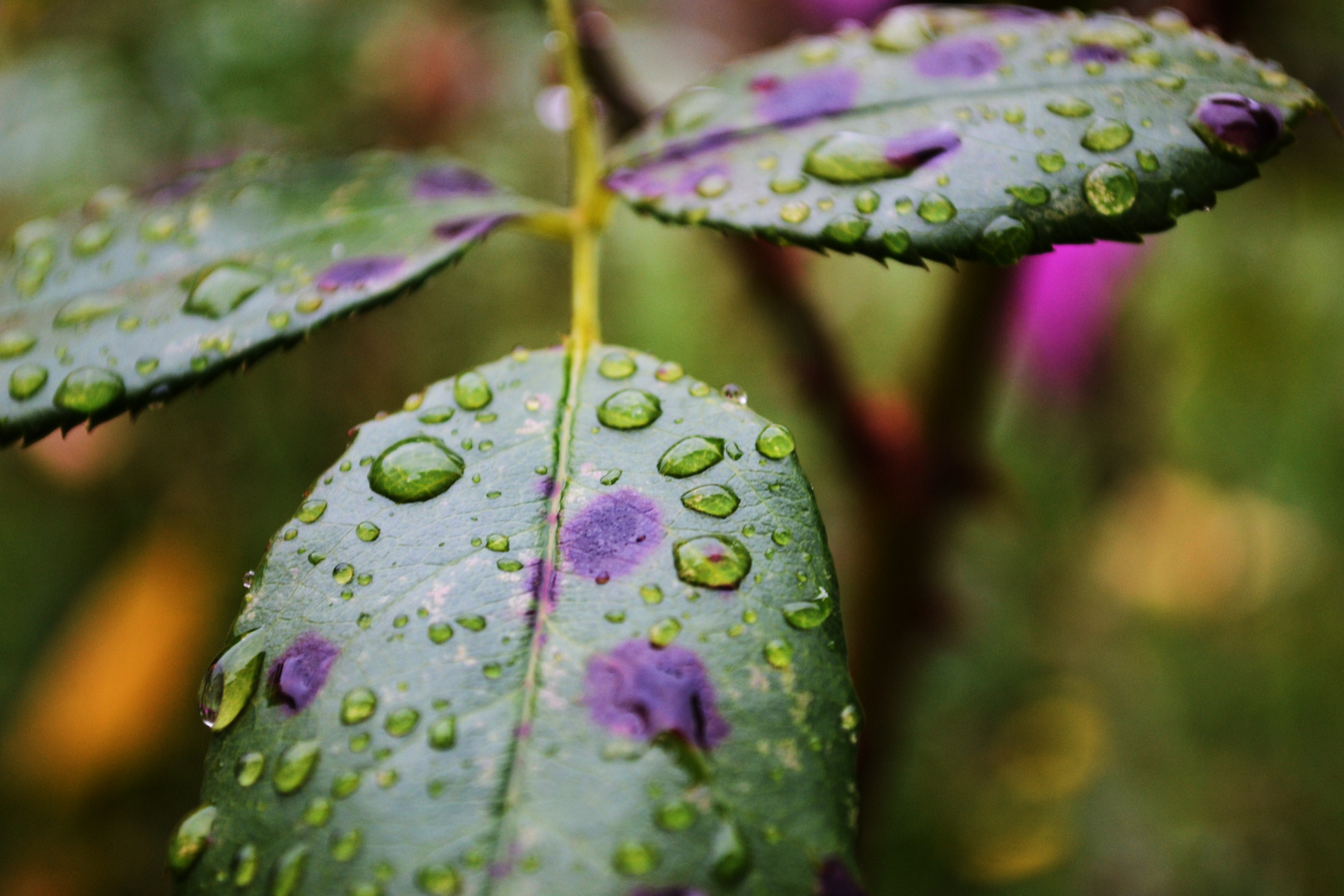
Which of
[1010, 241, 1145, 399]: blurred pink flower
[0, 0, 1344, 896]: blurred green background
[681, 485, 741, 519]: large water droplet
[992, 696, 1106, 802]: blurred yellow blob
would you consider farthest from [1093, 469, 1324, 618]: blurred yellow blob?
[681, 485, 741, 519]: large water droplet

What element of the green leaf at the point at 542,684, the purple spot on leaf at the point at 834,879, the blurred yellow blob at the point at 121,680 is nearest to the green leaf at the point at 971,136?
the green leaf at the point at 542,684

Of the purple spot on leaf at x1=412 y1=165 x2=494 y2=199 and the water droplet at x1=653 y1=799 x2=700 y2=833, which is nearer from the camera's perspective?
the water droplet at x1=653 y1=799 x2=700 y2=833

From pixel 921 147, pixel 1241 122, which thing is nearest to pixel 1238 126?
pixel 1241 122

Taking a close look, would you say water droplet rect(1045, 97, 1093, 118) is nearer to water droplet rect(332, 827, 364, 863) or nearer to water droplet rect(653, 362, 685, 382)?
water droplet rect(653, 362, 685, 382)

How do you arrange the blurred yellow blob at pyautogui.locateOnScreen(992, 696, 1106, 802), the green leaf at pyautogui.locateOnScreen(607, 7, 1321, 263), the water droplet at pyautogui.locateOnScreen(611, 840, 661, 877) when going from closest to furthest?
the water droplet at pyautogui.locateOnScreen(611, 840, 661, 877) < the green leaf at pyautogui.locateOnScreen(607, 7, 1321, 263) < the blurred yellow blob at pyautogui.locateOnScreen(992, 696, 1106, 802)

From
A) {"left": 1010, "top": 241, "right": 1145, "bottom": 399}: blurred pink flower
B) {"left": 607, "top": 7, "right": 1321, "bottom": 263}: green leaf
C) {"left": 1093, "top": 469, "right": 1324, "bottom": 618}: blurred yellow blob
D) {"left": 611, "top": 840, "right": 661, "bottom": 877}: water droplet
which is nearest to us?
{"left": 611, "top": 840, "right": 661, "bottom": 877}: water droplet

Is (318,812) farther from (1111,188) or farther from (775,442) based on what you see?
(1111,188)

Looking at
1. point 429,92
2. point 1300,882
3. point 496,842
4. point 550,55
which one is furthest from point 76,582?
point 1300,882
